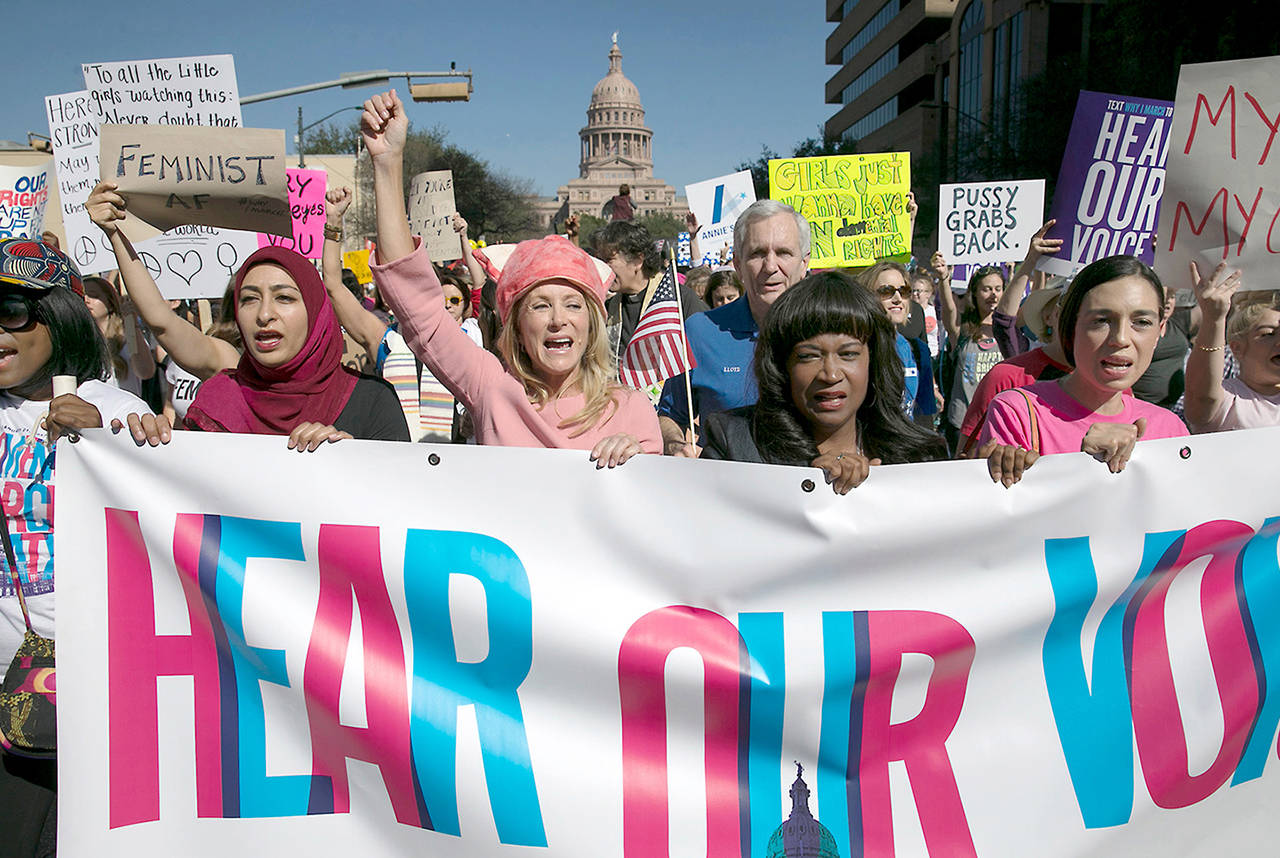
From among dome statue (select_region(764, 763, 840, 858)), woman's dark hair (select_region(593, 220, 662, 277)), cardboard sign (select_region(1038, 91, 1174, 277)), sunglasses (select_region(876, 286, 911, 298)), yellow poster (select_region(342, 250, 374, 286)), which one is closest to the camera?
dome statue (select_region(764, 763, 840, 858))

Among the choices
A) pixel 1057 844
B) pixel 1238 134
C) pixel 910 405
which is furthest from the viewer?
pixel 910 405

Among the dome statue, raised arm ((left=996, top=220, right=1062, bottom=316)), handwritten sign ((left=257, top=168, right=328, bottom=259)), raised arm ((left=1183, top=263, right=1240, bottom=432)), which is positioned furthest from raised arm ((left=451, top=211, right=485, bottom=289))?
the dome statue

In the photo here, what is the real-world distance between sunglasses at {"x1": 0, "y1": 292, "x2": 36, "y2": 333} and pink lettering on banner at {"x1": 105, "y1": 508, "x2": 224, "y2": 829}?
589 millimetres

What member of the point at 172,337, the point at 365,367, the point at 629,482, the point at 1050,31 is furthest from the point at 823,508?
the point at 1050,31

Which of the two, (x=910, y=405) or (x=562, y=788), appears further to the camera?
(x=910, y=405)

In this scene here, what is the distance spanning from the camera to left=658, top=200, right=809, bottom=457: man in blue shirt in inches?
133

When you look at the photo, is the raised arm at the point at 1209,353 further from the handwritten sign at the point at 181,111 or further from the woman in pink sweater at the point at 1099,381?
the handwritten sign at the point at 181,111

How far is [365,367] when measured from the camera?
481 centimetres

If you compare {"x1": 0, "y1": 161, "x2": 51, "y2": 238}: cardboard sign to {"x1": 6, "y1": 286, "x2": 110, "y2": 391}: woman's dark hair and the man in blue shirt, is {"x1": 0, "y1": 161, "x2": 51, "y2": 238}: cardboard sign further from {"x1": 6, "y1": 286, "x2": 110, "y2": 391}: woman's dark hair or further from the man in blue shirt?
the man in blue shirt

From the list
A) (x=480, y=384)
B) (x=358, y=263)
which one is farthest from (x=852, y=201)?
(x=358, y=263)

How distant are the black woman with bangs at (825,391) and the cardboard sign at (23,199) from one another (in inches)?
218

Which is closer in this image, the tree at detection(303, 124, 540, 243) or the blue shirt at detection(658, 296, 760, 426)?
the blue shirt at detection(658, 296, 760, 426)

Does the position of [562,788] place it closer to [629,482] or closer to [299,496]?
[629,482]

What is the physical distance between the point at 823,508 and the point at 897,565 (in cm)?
22
